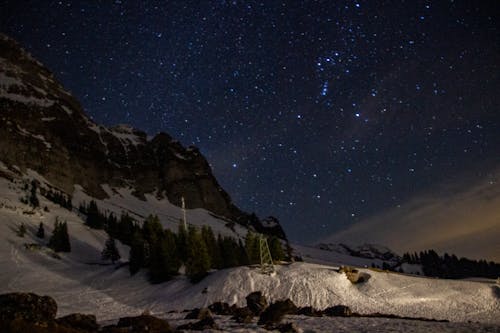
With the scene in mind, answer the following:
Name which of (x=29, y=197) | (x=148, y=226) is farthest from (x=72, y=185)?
(x=148, y=226)

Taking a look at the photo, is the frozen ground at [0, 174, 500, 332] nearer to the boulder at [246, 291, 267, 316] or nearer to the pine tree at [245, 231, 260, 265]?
the boulder at [246, 291, 267, 316]

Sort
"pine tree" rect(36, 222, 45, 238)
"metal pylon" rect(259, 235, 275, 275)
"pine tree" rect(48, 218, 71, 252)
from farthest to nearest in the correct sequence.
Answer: "pine tree" rect(36, 222, 45, 238), "pine tree" rect(48, 218, 71, 252), "metal pylon" rect(259, 235, 275, 275)

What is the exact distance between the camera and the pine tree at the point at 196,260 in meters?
42.0

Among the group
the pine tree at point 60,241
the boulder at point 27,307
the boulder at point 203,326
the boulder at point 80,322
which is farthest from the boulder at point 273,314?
the pine tree at point 60,241

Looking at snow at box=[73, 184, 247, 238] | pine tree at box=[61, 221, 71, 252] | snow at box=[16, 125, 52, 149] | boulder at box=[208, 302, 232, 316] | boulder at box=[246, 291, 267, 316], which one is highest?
snow at box=[16, 125, 52, 149]

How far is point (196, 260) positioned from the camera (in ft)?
144

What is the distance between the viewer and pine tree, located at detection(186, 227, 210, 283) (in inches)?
1654

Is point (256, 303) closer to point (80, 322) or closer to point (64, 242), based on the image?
point (80, 322)

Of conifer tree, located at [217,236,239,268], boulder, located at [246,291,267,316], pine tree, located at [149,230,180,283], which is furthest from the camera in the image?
conifer tree, located at [217,236,239,268]

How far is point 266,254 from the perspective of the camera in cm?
3950

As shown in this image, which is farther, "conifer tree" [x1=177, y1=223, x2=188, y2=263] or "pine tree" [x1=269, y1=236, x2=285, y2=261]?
"pine tree" [x1=269, y1=236, x2=285, y2=261]

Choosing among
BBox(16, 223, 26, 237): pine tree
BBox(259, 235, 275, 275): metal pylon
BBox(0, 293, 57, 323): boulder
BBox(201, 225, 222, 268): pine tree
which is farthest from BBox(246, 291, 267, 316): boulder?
BBox(16, 223, 26, 237): pine tree

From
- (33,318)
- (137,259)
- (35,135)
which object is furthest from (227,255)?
(35,135)

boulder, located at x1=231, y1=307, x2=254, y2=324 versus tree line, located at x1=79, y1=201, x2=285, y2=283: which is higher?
tree line, located at x1=79, y1=201, x2=285, y2=283
